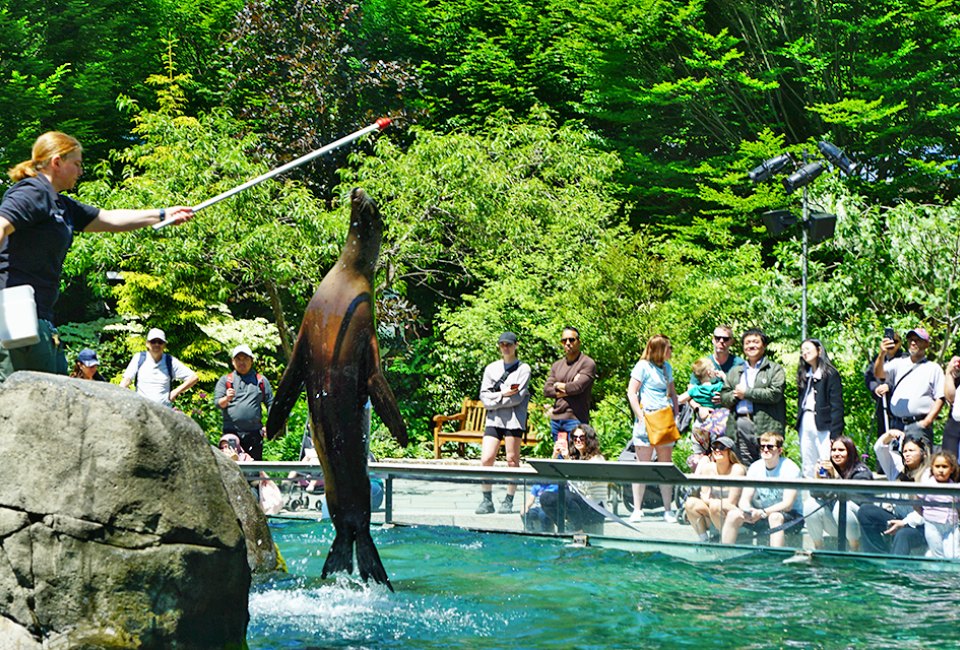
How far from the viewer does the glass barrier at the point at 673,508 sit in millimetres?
9344

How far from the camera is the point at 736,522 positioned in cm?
995

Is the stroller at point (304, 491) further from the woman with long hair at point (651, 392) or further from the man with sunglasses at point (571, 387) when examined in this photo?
the woman with long hair at point (651, 392)

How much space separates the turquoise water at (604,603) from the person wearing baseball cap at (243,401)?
4.26 meters

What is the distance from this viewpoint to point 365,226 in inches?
320

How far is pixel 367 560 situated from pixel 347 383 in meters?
1.21

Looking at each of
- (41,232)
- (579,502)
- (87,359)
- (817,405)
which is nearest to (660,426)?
(817,405)

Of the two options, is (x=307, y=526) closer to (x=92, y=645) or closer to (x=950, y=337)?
(x=92, y=645)

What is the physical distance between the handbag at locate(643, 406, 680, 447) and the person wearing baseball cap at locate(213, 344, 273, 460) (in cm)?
476

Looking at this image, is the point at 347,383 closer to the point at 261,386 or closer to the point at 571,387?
the point at 571,387

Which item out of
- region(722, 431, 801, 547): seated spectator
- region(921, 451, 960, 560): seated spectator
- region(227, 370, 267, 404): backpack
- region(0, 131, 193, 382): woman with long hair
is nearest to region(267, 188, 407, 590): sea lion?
region(0, 131, 193, 382): woman with long hair

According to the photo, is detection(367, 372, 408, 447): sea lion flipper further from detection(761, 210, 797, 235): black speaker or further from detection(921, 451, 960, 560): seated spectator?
detection(761, 210, 797, 235): black speaker

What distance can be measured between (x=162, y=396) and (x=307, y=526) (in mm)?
3438

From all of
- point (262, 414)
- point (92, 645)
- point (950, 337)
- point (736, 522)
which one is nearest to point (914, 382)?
point (736, 522)

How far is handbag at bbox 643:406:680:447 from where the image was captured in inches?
498
